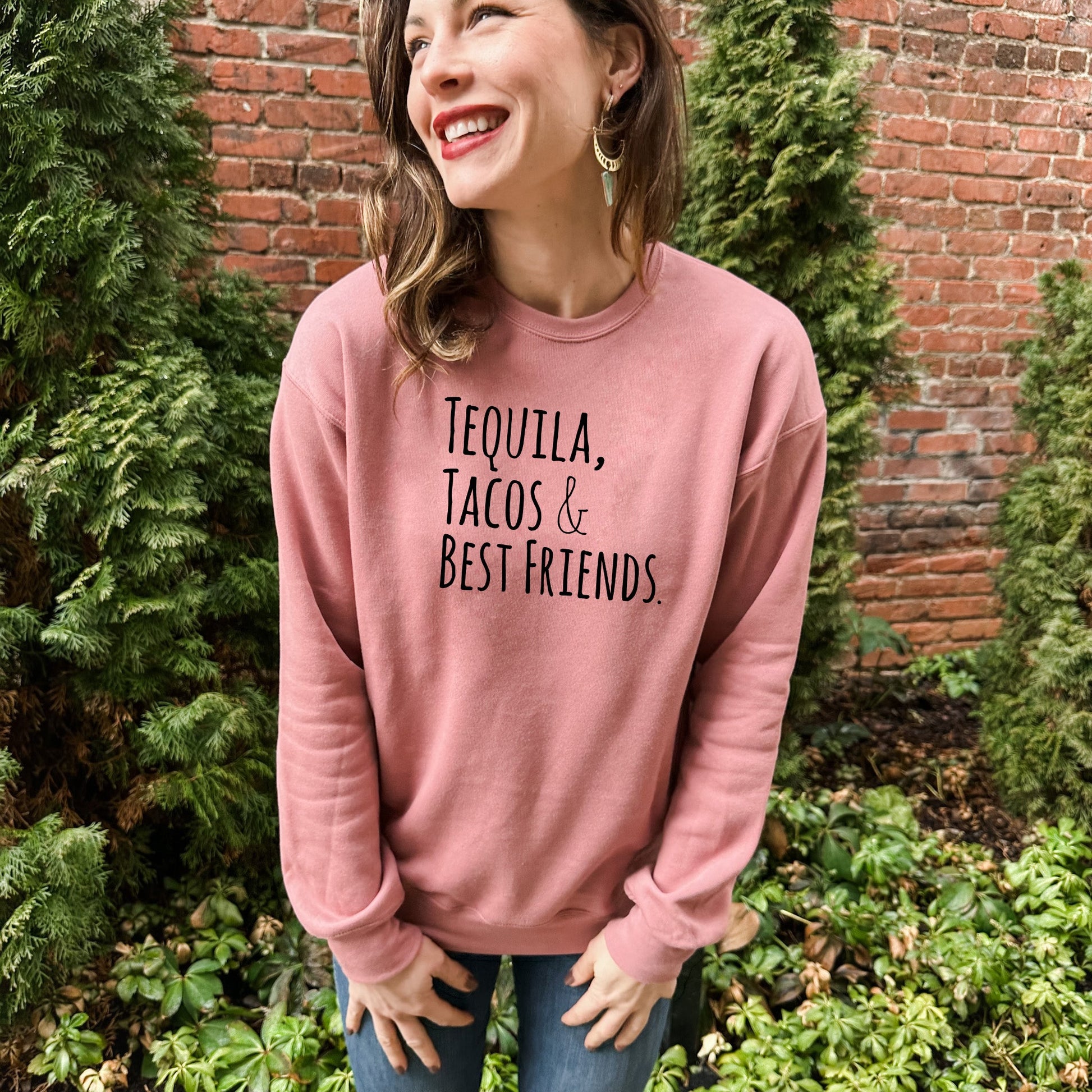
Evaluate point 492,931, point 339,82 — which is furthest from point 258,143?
point 492,931

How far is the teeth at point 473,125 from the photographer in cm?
93

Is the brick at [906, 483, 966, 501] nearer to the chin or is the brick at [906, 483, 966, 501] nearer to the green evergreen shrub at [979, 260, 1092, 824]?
the green evergreen shrub at [979, 260, 1092, 824]

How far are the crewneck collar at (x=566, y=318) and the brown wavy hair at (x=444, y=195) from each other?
2cm

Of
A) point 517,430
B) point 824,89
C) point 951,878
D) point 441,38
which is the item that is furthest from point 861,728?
point 441,38

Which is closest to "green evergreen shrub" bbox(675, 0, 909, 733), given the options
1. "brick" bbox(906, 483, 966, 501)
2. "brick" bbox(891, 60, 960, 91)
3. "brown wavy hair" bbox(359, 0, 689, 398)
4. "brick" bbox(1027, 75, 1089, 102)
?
"brick" bbox(891, 60, 960, 91)

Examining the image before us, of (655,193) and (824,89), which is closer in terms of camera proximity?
(655,193)

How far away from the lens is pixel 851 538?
279 cm

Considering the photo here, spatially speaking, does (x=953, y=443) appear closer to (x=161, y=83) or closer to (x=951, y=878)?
(x=951, y=878)

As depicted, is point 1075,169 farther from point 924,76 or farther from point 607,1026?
point 607,1026

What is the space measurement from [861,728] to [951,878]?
28.9 inches

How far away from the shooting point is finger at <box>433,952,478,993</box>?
45.9 inches

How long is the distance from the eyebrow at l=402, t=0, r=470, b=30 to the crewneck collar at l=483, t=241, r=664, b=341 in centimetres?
28

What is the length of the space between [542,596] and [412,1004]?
1.89 ft

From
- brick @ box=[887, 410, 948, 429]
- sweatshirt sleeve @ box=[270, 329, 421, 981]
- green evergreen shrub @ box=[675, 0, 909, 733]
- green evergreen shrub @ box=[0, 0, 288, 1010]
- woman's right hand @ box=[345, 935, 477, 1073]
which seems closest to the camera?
sweatshirt sleeve @ box=[270, 329, 421, 981]
